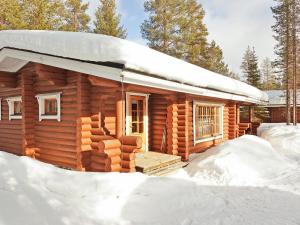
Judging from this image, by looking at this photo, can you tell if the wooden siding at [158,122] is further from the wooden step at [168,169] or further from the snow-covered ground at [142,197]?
the snow-covered ground at [142,197]

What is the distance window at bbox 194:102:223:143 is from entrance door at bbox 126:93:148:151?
2115 mm

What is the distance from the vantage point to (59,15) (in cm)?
2644

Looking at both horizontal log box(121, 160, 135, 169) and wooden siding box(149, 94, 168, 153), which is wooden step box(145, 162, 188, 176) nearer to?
horizontal log box(121, 160, 135, 169)

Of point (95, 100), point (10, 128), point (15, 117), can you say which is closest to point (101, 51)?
point (95, 100)

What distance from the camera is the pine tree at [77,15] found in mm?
29984

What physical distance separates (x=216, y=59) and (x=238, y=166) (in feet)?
107

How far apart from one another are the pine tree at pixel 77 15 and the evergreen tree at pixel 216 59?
16.3 meters

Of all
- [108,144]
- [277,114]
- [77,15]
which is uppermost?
[77,15]

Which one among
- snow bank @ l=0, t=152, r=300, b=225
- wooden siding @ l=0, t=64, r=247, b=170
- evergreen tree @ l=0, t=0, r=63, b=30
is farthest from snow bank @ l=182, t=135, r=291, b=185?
evergreen tree @ l=0, t=0, r=63, b=30

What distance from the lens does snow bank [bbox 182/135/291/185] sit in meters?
7.21

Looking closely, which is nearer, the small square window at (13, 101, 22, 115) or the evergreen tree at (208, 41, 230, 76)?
the small square window at (13, 101, 22, 115)

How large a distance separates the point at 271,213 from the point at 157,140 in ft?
18.0

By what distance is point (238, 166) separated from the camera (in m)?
7.76

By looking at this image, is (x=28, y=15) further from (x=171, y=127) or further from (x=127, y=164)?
(x=127, y=164)
